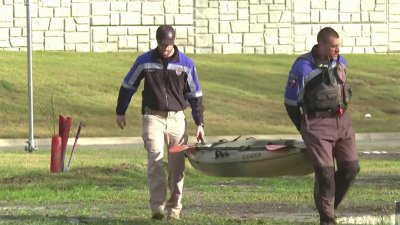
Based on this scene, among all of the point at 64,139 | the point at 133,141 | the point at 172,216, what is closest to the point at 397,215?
the point at 172,216

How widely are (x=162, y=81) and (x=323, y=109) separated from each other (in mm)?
1651

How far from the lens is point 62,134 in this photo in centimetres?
1894

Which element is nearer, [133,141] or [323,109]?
[323,109]

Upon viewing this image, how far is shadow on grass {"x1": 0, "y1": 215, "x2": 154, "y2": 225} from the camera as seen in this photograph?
10.9m

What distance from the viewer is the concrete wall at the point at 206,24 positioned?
41281 mm

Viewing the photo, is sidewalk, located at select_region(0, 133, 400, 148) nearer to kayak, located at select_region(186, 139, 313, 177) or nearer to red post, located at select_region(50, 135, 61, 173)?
A: red post, located at select_region(50, 135, 61, 173)

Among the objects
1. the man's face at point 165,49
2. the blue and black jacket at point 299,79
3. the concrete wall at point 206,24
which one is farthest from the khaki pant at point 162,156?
the concrete wall at point 206,24

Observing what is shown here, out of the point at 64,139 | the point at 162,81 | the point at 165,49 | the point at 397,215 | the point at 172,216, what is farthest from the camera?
the point at 64,139

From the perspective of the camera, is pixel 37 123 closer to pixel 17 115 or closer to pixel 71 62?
pixel 17 115

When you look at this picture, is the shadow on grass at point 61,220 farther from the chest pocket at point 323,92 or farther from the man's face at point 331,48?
the man's face at point 331,48

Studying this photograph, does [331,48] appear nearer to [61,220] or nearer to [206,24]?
[61,220]

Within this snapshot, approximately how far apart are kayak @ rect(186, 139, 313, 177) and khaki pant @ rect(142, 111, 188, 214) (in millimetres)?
182

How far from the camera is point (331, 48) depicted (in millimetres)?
10227

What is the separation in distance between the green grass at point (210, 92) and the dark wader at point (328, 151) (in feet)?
70.5
